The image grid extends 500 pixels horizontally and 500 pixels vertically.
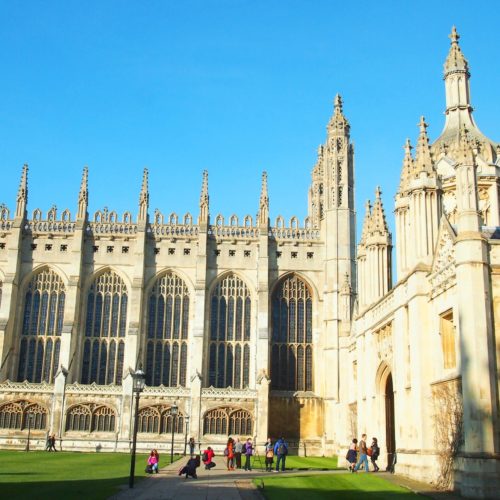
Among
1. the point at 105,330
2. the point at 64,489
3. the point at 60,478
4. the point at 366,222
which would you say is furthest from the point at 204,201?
the point at 64,489

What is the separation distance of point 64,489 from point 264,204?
32793 mm

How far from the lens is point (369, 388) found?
93.0 feet

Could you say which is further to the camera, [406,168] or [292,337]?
[292,337]

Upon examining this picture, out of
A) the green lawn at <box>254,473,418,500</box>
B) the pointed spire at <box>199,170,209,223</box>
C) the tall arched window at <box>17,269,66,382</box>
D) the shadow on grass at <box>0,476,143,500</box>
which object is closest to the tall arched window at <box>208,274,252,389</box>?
the pointed spire at <box>199,170,209,223</box>

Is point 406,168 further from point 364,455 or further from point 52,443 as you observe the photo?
point 52,443

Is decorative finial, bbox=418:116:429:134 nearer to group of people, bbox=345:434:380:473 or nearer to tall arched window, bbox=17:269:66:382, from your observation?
group of people, bbox=345:434:380:473

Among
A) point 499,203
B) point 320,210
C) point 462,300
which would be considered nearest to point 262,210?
point 320,210

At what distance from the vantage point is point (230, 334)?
48406 mm

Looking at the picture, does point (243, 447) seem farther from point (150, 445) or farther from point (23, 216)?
point (23, 216)

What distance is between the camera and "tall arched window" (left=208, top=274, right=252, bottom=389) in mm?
47750

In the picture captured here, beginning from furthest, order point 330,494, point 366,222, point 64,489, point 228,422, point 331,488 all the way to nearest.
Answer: point 228,422 → point 366,222 → point 331,488 → point 64,489 → point 330,494

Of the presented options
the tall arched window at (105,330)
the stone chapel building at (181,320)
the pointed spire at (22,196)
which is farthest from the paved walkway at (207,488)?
the pointed spire at (22,196)

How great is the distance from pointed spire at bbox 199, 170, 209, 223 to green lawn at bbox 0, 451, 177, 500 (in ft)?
67.5

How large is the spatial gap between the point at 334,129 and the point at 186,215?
11853mm
